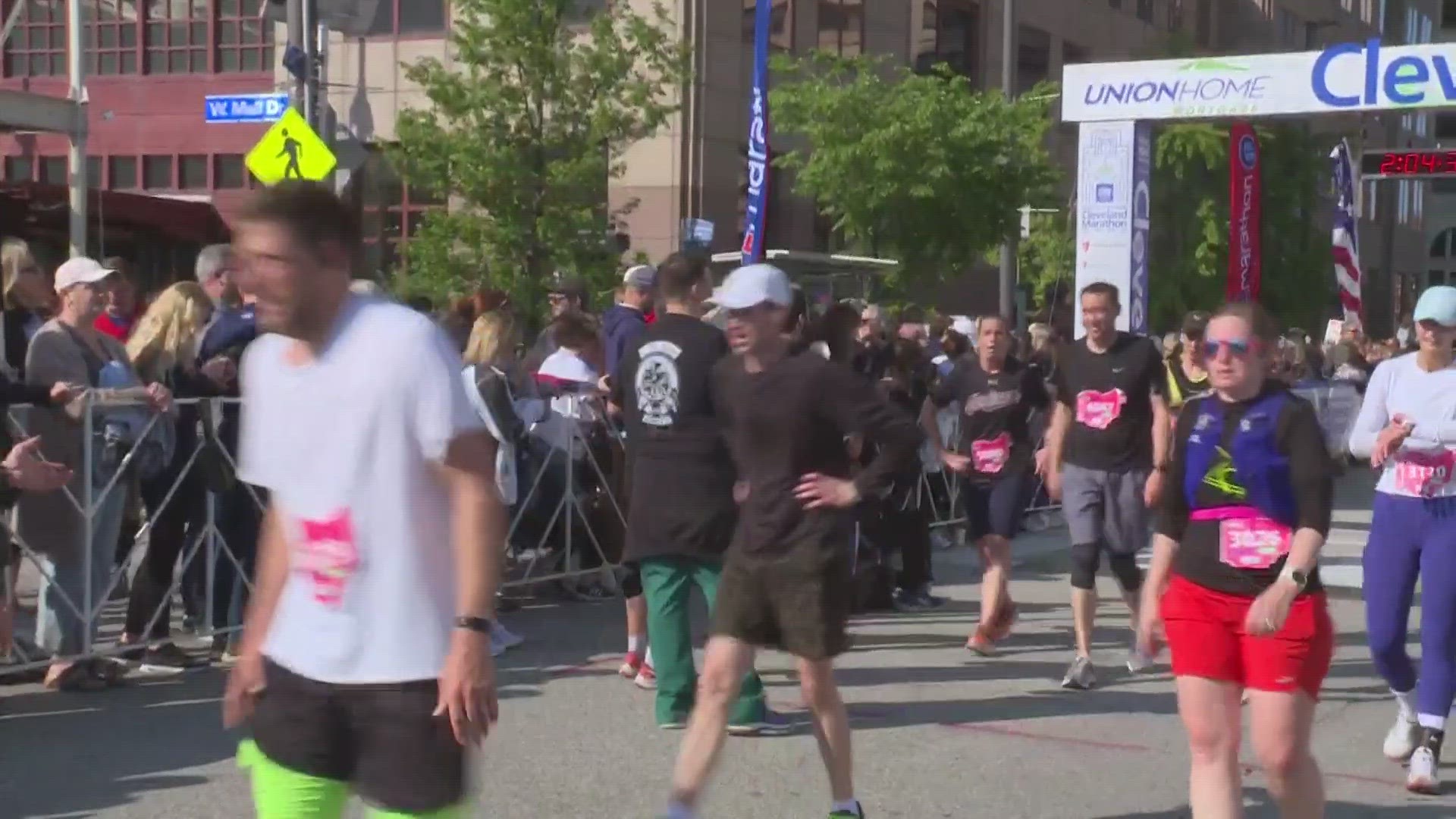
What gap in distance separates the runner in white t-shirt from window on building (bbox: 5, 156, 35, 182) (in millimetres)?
31935

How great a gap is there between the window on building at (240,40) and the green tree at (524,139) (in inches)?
442

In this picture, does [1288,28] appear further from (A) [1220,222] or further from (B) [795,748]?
(B) [795,748]

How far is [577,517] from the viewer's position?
11.8 m

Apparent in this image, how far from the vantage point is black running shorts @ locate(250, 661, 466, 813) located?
3.68 metres

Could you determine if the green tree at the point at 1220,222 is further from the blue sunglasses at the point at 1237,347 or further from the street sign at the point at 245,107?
the blue sunglasses at the point at 1237,347

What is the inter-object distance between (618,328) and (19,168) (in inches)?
1029

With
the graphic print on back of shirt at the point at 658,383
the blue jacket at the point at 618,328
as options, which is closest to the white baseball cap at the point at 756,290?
the graphic print on back of shirt at the point at 658,383

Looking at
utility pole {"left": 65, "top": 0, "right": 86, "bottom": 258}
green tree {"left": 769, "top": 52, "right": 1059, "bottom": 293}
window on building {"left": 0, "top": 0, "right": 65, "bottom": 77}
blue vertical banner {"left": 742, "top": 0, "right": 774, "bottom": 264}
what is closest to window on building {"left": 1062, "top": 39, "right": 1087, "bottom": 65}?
green tree {"left": 769, "top": 52, "right": 1059, "bottom": 293}

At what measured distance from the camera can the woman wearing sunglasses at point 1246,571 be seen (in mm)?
5340

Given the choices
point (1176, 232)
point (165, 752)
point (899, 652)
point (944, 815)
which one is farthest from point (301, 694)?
point (1176, 232)

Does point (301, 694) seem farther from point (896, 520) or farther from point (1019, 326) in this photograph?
point (1019, 326)

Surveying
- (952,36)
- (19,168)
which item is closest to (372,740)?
(19,168)

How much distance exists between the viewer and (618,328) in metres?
10.7

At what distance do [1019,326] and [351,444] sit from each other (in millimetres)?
22794
